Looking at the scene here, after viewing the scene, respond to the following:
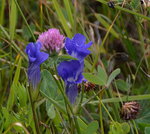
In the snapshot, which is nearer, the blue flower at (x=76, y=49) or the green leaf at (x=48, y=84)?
the blue flower at (x=76, y=49)

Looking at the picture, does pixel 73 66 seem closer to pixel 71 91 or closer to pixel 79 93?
pixel 71 91

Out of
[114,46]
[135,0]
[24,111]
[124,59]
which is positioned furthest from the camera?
[114,46]

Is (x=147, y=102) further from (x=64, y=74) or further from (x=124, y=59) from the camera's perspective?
(x=64, y=74)

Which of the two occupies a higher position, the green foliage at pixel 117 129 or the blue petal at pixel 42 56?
the blue petal at pixel 42 56

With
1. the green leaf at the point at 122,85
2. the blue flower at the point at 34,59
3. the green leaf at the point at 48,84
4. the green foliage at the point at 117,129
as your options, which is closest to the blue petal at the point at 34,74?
the blue flower at the point at 34,59

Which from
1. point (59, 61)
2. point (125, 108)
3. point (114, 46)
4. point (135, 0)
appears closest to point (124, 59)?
point (114, 46)

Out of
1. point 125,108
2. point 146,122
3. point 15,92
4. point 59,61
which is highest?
point 59,61

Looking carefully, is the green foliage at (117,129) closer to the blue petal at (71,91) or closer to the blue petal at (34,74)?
the blue petal at (71,91)

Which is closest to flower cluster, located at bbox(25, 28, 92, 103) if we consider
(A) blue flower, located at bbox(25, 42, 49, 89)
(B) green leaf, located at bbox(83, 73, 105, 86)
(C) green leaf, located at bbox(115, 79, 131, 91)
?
(A) blue flower, located at bbox(25, 42, 49, 89)
